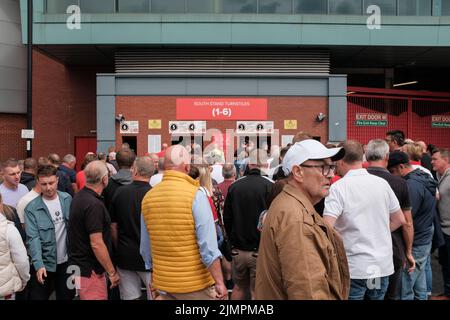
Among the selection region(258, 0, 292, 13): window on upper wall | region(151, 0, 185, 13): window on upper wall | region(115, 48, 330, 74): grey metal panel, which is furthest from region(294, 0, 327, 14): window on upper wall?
region(151, 0, 185, 13): window on upper wall

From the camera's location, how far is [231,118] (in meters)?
19.7

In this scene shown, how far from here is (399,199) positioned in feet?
16.2

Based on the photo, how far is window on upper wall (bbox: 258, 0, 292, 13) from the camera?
19391 millimetres

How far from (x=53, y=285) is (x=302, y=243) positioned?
12.5ft

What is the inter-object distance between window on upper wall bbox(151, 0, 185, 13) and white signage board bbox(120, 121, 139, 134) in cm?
465

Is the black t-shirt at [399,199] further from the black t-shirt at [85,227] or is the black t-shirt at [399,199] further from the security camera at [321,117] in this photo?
the security camera at [321,117]

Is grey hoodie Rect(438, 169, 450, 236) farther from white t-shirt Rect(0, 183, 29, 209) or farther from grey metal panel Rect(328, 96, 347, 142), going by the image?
grey metal panel Rect(328, 96, 347, 142)

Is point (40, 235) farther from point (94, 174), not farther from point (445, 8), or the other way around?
point (445, 8)

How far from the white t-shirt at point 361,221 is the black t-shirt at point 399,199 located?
2.04 ft

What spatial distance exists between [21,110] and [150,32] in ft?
31.0

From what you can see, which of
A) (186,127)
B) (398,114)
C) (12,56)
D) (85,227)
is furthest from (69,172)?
(398,114)

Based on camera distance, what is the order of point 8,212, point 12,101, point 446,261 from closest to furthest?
point 8,212
point 446,261
point 12,101

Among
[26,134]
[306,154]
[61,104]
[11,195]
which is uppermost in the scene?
[61,104]
